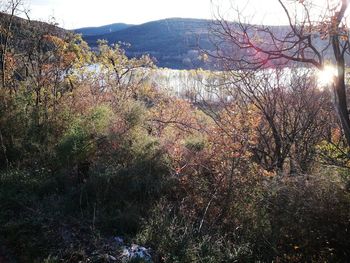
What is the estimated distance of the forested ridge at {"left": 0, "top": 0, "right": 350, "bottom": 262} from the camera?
6.49 metres

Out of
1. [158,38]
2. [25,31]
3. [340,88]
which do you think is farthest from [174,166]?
[158,38]

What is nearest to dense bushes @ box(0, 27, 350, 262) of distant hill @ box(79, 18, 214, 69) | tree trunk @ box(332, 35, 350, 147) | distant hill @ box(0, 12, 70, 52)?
distant hill @ box(0, 12, 70, 52)

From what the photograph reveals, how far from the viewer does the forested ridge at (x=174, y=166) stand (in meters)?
6.49

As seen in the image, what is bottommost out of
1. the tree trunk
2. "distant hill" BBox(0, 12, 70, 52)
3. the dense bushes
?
the dense bushes

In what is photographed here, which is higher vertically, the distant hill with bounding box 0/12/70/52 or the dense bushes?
the distant hill with bounding box 0/12/70/52

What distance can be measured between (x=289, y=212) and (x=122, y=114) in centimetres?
567

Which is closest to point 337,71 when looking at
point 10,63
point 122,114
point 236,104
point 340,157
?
point 340,157

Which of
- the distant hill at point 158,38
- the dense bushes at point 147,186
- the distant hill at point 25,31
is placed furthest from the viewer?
the distant hill at point 158,38

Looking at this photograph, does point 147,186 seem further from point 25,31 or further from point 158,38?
point 158,38

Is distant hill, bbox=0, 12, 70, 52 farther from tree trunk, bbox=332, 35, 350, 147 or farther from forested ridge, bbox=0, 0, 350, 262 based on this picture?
tree trunk, bbox=332, 35, 350, 147

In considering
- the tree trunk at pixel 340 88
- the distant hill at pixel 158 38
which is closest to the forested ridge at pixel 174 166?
the tree trunk at pixel 340 88

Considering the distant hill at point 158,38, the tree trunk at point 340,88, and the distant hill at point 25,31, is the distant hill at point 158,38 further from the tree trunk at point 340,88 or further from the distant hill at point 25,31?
the tree trunk at point 340,88

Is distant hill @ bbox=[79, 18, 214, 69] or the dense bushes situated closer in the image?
the dense bushes

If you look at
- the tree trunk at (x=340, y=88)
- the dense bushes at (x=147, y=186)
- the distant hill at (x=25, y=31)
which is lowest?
the dense bushes at (x=147, y=186)
